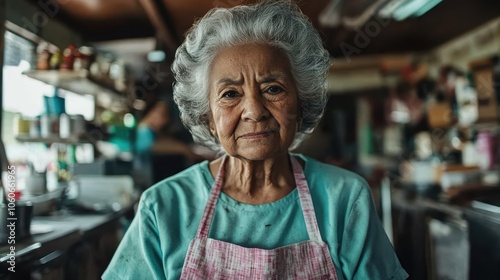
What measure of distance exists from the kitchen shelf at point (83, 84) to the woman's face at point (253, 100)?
34 cm

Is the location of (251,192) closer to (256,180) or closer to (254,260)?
(256,180)

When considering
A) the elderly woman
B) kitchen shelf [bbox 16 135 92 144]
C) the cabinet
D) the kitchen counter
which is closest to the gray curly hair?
the elderly woman

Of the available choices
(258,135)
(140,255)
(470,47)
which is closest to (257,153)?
(258,135)

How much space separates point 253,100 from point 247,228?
305 millimetres

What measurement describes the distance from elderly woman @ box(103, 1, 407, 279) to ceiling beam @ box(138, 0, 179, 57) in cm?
8

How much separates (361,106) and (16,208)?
9.86 ft

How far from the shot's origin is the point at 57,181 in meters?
1.23

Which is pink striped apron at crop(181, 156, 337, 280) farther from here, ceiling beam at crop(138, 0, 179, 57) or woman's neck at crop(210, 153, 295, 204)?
ceiling beam at crop(138, 0, 179, 57)

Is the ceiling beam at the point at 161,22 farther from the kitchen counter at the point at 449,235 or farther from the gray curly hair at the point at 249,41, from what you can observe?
the kitchen counter at the point at 449,235

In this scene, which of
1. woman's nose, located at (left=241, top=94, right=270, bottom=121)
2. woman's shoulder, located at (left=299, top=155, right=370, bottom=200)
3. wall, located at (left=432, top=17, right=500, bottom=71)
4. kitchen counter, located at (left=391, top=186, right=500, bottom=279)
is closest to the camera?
woman's nose, located at (left=241, top=94, right=270, bottom=121)

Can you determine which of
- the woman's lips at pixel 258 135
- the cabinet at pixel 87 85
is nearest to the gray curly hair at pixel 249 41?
the woman's lips at pixel 258 135

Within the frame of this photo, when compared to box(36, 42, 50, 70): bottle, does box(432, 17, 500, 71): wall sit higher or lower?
higher

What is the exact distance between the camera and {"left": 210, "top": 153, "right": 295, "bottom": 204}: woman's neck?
3.56 ft

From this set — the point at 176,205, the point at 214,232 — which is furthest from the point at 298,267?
the point at 176,205
